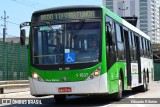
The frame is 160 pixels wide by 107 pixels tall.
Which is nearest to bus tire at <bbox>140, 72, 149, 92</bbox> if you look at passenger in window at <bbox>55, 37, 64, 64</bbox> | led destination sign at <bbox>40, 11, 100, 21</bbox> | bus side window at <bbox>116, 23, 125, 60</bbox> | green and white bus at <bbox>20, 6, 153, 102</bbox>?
bus side window at <bbox>116, 23, 125, 60</bbox>

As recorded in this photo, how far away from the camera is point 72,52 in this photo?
1372 centimetres

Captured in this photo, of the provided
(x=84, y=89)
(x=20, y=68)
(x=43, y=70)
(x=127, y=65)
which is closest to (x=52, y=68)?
(x=43, y=70)

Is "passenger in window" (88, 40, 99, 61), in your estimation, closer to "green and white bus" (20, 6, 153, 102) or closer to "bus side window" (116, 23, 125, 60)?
"green and white bus" (20, 6, 153, 102)

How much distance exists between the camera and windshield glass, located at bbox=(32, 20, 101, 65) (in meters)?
13.7

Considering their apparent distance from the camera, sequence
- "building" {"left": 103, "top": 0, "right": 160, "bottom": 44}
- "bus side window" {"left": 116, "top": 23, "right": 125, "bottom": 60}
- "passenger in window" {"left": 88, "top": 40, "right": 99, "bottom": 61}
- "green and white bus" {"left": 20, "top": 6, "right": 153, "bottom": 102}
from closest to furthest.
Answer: "green and white bus" {"left": 20, "top": 6, "right": 153, "bottom": 102} < "passenger in window" {"left": 88, "top": 40, "right": 99, "bottom": 61} < "bus side window" {"left": 116, "top": 23, "right": 125, "bottom": 60} < "building" {"left": 103, "top": 0, "right": 160, "bottom": 44}

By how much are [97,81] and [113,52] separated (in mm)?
1833

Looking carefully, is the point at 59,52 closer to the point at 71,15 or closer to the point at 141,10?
the point at 71,15

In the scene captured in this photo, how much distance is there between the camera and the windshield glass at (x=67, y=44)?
13.7 m

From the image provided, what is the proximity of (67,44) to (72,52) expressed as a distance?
0.34 metres

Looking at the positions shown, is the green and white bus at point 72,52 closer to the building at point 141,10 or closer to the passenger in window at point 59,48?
the passenger in window at point 59,48

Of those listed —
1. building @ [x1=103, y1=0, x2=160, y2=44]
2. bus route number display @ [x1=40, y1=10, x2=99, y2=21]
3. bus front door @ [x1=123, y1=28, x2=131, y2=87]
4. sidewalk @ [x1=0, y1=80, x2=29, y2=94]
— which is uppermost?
building @ [x1=103, y1=0, x2=160, y2=44]

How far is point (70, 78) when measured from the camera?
44.5ft

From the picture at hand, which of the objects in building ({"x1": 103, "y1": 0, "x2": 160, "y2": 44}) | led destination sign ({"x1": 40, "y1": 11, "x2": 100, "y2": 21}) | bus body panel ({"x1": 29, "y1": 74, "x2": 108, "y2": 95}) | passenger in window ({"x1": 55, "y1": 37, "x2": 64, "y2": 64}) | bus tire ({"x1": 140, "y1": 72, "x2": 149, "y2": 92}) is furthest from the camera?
building ({"x1": 103, "y1": 0, "x2": 160, "y2": 44})

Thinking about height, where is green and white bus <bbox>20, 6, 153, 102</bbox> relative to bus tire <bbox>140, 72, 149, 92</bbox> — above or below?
above
